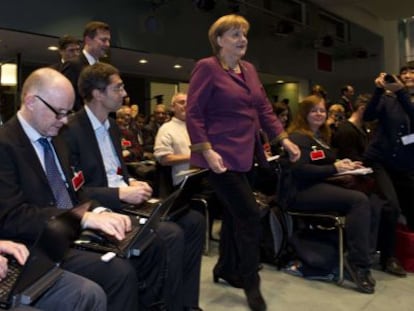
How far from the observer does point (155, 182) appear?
11.9 feet

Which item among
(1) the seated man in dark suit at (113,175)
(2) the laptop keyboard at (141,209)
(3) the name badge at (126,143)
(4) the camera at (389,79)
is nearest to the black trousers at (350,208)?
(4) the camera at (389,79)

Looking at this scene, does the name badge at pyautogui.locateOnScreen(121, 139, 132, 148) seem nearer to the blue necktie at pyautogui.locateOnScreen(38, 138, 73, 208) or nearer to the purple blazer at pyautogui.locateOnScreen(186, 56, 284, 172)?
the purple blazer at pyautogui.locateOnScreen(186, 56, 284, 172)

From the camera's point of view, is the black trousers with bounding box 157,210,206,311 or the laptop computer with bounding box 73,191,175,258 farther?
the black trousers with bounding box 157,210,206,311

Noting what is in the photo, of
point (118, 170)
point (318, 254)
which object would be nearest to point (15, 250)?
point (118, 170)

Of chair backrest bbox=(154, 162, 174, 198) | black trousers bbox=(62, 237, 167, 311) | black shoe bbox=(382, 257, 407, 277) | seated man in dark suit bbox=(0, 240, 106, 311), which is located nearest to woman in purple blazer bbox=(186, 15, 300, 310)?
black trousers bbox=(62, 237, 167, 311)

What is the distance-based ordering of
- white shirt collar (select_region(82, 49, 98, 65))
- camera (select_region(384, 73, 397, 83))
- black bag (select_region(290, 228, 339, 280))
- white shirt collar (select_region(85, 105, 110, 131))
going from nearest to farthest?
white shirt collar (select_region(85, 105, 110, 131)), black bag (select_region(290, 228, 339, 280)), white shirt collar (select_region(82, 49, 98, 65)), camera (select_region(384, 73, 397, 83))

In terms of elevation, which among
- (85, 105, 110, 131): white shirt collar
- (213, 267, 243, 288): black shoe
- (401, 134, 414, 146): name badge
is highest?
(85, 105, 110, 131): white shirt collar

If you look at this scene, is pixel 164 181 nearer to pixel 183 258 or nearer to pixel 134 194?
pixel 183 258

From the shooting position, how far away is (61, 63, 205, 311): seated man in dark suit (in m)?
1.87

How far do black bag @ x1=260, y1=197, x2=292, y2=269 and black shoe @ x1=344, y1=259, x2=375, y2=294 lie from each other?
1.50 ft

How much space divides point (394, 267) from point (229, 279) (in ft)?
3.74

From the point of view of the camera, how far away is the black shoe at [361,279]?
259 cm

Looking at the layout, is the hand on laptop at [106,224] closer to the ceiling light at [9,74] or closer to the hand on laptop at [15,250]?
the hand on laptop at [15,250]

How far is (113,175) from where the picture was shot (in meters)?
2.10
